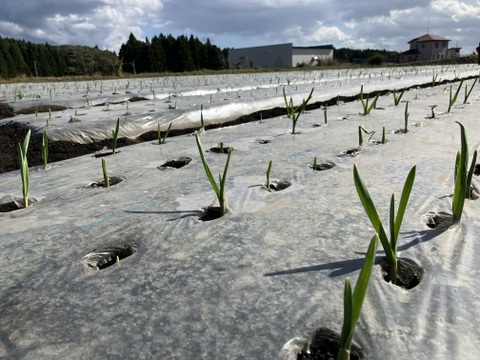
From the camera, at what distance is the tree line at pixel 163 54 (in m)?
27.5

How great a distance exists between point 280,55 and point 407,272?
131ft

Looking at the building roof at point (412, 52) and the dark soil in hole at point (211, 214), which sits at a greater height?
the building roof at point (412, 52)

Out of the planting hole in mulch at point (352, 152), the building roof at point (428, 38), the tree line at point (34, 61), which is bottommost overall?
the planting hole in mulch at point (352, 152)

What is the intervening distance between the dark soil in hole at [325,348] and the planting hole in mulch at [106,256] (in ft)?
1.44

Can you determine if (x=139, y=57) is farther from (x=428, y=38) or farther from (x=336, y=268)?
(x=428, y=38)

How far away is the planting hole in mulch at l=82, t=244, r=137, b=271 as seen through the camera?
2.59 feet

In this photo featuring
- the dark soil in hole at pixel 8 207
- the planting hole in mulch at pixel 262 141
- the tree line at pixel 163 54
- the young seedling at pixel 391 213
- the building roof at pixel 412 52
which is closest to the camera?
the young seedling at pixel 391 213

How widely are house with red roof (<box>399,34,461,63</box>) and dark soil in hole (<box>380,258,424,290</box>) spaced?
51.4m

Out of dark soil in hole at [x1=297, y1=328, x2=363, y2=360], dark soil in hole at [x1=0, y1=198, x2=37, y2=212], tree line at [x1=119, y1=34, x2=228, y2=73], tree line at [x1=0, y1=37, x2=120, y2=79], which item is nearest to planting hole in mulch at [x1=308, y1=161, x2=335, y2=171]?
dark soil in hole at [x1=297, y1=328, x2=363, y2=360]

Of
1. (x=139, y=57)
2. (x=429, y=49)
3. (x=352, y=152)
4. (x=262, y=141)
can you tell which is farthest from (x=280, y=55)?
(x=352, y=152)

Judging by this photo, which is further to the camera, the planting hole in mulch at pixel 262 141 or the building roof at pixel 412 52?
the building roof at pixel 412 52

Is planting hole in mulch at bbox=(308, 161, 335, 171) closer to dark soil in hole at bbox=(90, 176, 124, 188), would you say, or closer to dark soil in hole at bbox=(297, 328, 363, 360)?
dark soil in hole at bbox=(90, 176, 124, 188)

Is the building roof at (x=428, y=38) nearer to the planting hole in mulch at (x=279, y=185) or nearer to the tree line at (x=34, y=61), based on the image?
the tree line at (x=34, y=61)

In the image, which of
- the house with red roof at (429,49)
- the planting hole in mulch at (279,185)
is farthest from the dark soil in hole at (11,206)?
the house with red roof at (429,49)
